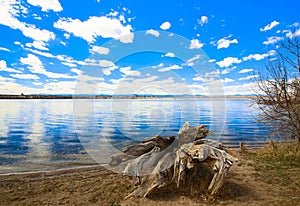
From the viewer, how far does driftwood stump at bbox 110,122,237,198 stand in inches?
235

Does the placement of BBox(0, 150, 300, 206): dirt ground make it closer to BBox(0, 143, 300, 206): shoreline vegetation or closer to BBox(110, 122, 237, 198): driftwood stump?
BBox(0, 143, 300, 206): shoreline vegetation

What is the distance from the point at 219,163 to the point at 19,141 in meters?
15.8

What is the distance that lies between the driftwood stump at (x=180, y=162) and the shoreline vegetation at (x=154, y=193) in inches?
13.4

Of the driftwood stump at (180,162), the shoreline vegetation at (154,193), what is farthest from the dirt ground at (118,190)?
the driftwood stump at (180,162)

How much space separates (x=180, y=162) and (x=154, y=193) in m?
1.10

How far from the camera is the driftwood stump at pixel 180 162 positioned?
597 cm

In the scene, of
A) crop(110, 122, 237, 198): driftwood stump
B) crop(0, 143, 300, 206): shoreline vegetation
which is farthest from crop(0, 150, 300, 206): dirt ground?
crop(110, 122, 237, 198): driftwood stump

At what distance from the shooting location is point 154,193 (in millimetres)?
6238

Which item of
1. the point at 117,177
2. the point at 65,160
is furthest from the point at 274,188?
the point at 65,160

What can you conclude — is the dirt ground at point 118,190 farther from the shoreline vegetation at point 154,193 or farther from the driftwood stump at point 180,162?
the driftwood stump at point 180,162

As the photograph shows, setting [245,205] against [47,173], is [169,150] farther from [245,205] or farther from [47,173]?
[47,173]

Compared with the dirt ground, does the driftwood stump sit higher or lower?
higher

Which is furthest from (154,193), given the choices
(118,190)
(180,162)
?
(118,190)

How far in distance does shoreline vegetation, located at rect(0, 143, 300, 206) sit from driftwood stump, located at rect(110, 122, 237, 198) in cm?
34
